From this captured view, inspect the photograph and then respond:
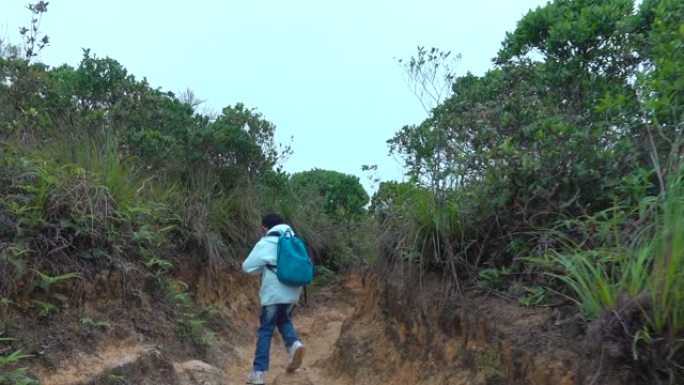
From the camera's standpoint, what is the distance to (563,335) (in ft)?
17.2

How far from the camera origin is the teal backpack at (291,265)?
7.48 m

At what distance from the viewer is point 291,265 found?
751cm

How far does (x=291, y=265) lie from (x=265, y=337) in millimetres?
817

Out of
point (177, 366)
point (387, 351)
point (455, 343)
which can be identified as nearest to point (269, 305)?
point (177, 366)

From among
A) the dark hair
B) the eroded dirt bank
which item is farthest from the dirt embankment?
the dark hair

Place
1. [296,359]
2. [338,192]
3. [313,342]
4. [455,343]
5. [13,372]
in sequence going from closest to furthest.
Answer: [13,372] < [455,343] < [296,359] < [313,342] < [338,192]

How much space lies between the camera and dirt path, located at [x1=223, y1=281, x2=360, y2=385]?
833cm

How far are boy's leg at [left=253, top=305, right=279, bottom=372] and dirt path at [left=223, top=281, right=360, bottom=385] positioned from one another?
266 millimetres

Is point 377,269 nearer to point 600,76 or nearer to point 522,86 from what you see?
point 522,86

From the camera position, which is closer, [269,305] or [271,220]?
[269,305]

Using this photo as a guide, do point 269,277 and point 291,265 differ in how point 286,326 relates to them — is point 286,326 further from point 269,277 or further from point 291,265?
point 291,265

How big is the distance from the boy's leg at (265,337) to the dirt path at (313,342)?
266 millimetres

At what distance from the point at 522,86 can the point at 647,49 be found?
1.65m

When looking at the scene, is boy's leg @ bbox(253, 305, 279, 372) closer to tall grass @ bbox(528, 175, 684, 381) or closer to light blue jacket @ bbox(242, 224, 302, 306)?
light blue jacket @ bbox(242, 224, 302, 306)
